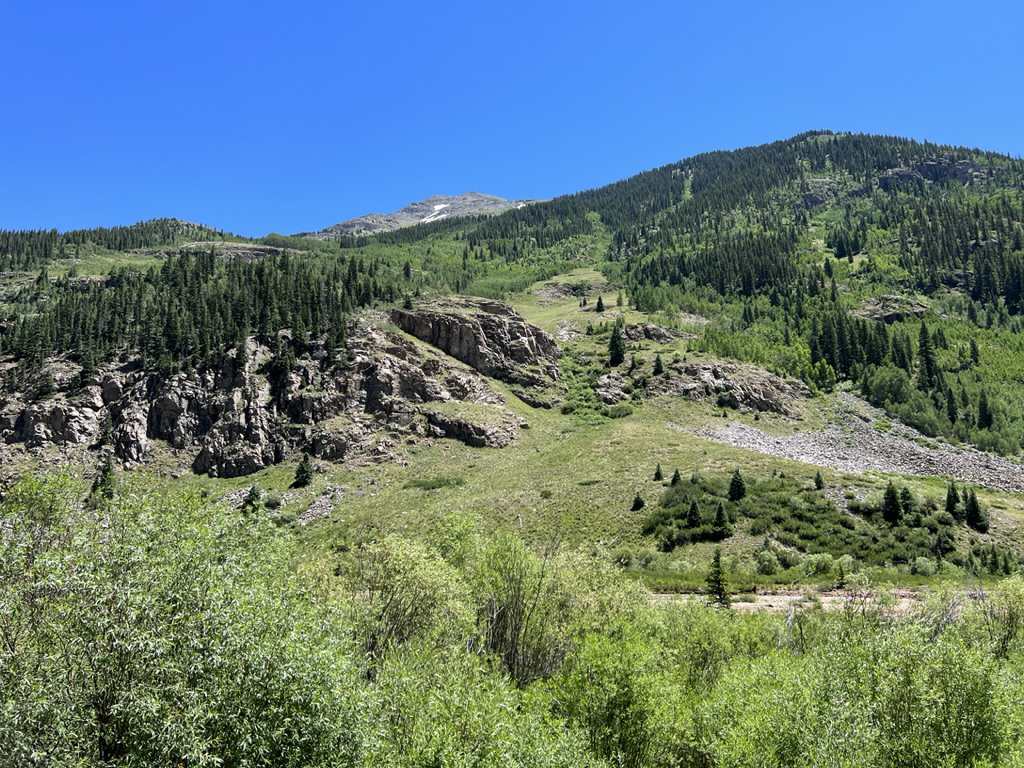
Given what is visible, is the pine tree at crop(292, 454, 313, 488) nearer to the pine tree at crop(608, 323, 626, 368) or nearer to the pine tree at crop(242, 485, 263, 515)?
the pine tree at crop(242, 485, 263, 515)

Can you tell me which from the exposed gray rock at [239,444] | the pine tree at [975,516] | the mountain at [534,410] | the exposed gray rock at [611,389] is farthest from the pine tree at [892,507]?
the exposed gray rock at [239,444]

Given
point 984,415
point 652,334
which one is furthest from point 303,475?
point 984,415

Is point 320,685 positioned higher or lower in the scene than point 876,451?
higher

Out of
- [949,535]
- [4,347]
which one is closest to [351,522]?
[949,535]

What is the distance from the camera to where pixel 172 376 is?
351 feet

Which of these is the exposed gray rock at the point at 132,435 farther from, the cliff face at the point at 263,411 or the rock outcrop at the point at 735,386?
the rock outcrop at the point at 735,386

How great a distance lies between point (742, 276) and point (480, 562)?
19431 centimetres

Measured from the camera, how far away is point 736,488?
72.2 meters

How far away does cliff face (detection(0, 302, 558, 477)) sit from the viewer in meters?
96.1

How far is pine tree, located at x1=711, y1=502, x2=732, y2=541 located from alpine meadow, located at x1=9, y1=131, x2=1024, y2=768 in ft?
0.87

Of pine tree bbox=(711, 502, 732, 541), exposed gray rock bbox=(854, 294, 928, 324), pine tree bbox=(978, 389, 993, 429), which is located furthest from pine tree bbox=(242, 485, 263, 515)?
exposed gray rock bbox=(854, 294, 928, 324)

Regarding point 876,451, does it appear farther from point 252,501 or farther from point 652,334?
point 252,501

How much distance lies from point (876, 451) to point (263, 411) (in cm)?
11350

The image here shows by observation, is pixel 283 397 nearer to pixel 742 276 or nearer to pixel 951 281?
pixel 742 276
